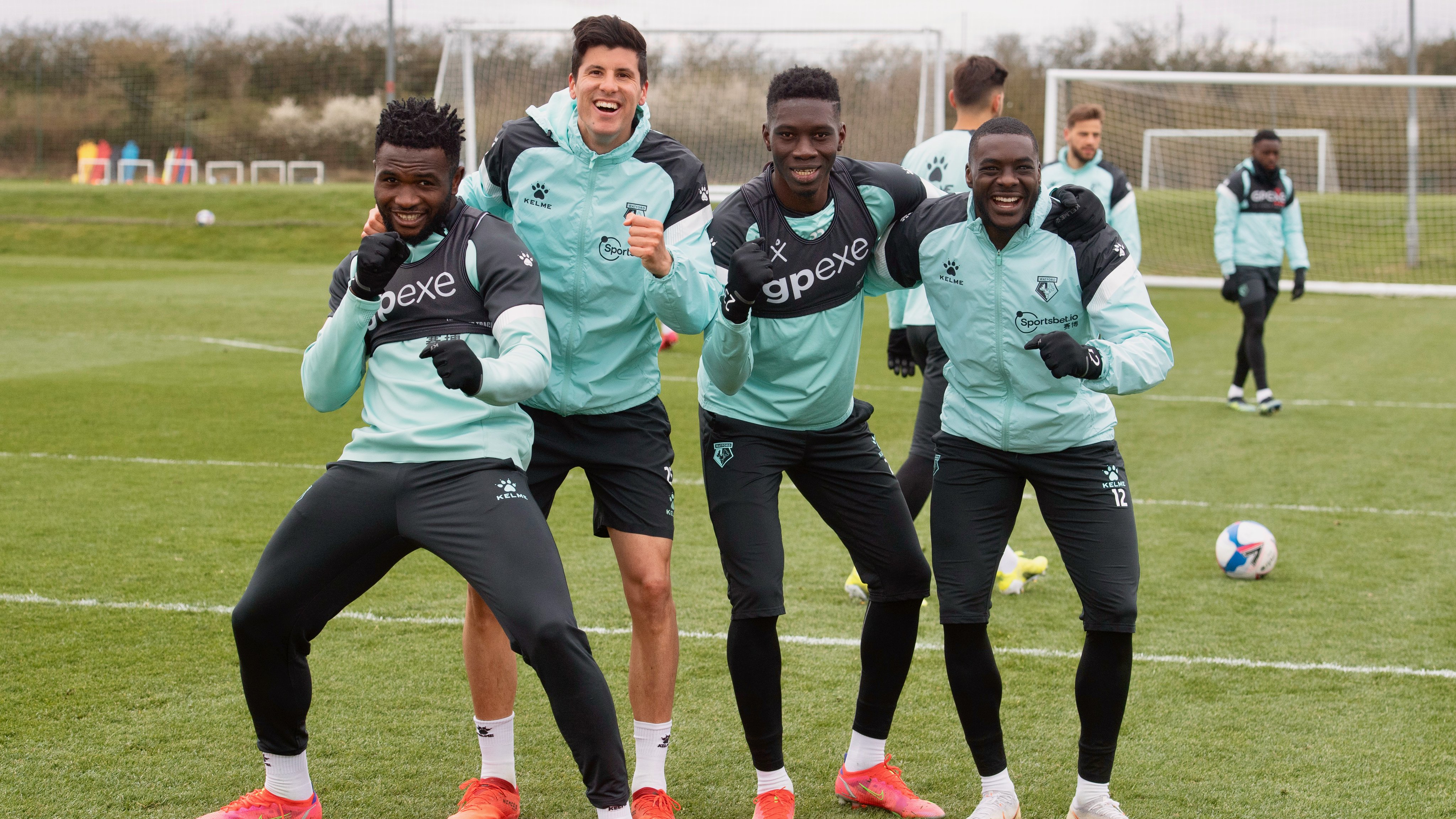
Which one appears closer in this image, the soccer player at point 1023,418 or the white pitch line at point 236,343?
the soccer player at point 1023,418

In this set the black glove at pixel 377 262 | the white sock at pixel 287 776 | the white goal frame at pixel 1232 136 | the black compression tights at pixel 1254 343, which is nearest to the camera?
the black glove at pixel 377 262

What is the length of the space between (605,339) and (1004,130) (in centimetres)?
136

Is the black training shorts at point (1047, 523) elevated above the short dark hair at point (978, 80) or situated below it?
below

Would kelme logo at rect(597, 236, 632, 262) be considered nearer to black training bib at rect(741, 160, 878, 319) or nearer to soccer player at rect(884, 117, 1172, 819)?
black training bib at rect(741, 160, 878, 319)

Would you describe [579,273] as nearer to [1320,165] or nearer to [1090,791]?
[1090,791]

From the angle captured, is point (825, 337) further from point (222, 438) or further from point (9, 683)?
point (222, 438)

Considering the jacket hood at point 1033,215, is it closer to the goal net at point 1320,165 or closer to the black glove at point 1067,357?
the black glove at point 1067,357

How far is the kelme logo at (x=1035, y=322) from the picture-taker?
396 centimetres

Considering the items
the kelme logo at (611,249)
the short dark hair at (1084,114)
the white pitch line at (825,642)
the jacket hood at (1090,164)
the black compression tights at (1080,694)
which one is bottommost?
the white pitch line at (825,642)

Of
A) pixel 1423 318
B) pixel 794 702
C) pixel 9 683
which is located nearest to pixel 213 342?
pixel 9 683

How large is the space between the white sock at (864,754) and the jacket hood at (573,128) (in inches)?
78.6

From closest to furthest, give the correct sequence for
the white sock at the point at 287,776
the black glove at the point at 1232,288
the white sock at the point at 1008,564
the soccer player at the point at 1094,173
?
the white sock at the point at 287,776
the white sock at the point at 1008,564
the soccer player at the point at 1094,173
the black glove at the point at 1232,288

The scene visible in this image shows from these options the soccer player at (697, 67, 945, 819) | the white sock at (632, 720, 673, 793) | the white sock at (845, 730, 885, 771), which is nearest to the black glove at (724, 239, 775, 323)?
the soccer player at (697, 67, 945, 819)

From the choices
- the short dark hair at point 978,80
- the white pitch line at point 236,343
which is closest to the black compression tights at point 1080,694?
the short dark hair at point 978,80
